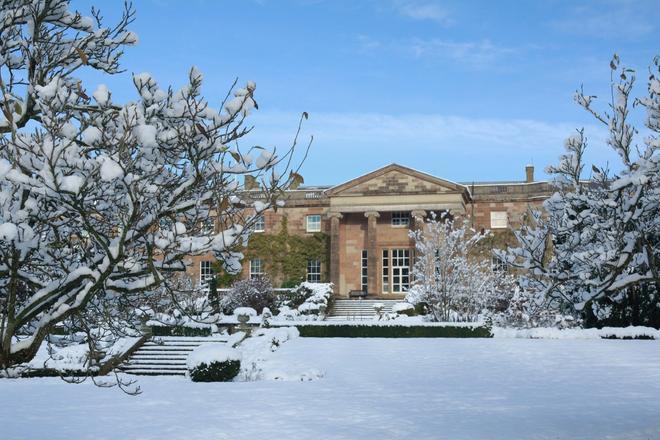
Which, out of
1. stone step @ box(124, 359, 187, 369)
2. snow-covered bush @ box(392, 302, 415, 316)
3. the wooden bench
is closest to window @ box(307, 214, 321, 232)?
the wooden bench

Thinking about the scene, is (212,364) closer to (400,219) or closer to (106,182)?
(106,182)

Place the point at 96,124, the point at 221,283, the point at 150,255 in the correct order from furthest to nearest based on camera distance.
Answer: the point at 221,283 → the point at 96,124 → the point at 150,255

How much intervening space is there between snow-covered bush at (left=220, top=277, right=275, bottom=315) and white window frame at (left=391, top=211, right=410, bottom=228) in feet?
31.2

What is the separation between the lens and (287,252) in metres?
46.8

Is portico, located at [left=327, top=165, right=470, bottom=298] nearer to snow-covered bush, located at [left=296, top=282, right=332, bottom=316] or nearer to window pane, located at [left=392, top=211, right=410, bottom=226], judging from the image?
window pane, located at [left=392, top=211, right=410, bottom=226]

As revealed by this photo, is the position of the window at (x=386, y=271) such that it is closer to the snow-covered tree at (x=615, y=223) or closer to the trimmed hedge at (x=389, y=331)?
the trimmed hedge at (x=389, y=331)

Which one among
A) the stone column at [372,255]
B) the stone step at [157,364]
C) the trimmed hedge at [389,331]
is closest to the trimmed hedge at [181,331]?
the stone step at [157,364]

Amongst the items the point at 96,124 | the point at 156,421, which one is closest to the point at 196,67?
the point at 96,124

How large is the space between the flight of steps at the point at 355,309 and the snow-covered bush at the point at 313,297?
0.80 metres

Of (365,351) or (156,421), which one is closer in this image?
(156,421)

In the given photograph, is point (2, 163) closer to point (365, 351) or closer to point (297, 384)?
point (297, 384)

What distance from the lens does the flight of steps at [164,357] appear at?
23312 mm

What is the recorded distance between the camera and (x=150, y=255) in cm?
562

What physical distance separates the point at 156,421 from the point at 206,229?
753 cm
